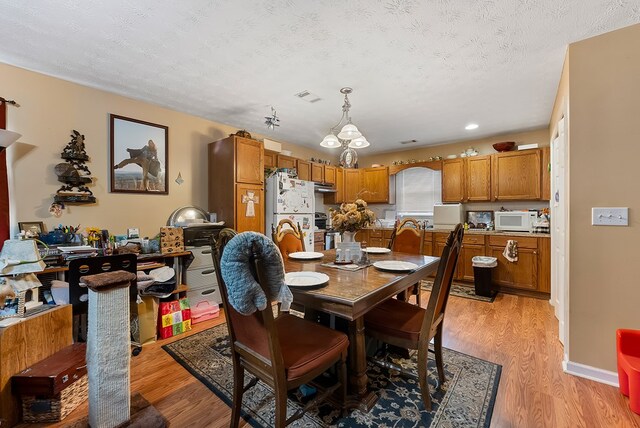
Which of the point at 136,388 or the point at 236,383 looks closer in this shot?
the point at 236,383

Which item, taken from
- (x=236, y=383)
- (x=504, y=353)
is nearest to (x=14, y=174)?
(x=236, y=383)

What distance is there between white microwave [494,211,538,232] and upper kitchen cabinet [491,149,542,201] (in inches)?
10.1

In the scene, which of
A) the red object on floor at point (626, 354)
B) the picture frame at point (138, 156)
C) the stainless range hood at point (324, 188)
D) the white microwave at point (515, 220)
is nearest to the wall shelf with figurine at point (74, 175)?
the picture frame at point (138, 156)

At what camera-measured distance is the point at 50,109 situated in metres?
2.54

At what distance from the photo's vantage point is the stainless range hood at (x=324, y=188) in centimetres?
524

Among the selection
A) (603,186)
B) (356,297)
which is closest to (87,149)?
(356,297)

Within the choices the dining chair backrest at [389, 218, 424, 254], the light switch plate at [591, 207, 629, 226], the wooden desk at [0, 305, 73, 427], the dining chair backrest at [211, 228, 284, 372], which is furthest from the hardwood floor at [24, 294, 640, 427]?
the light switch plate at [591, 207, 629, 226]

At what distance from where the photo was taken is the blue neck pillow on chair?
104 cm

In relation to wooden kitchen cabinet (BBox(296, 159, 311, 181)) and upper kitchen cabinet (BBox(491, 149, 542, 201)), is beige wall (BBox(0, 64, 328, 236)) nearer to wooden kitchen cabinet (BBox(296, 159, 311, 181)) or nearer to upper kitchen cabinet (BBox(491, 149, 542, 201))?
wooden kitchen cabinet (BBox(296, 159, 311, 181))

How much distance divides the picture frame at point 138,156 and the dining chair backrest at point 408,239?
2891mm

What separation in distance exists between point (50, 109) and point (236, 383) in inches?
119

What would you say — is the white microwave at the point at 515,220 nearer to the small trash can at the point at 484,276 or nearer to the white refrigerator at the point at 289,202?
the small trash can at the point at 484,276

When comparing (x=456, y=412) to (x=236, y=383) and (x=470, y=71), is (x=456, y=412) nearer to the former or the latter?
(x=236, y=383)

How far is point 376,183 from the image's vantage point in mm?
5578
